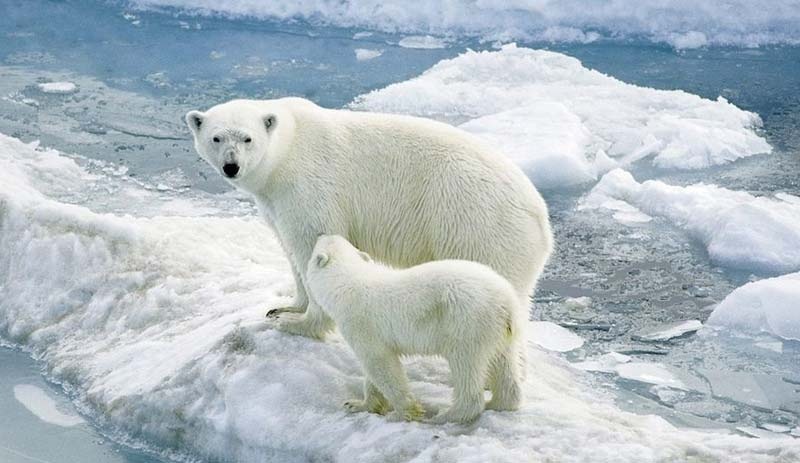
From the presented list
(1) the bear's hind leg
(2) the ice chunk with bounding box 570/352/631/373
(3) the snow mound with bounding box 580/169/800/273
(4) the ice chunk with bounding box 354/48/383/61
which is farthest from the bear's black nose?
(4) the ice chunk with bounding box 354/48/383/61

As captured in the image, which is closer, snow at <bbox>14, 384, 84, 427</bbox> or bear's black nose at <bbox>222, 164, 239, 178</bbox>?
bear's black nose at <bbox>222, 164, 239, 178</bbox>

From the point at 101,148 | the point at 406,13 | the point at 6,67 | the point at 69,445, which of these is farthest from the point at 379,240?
the point at 406,13

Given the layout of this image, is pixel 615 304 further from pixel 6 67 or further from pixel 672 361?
pixel 6 67

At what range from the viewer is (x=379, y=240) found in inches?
197

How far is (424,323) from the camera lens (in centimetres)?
414

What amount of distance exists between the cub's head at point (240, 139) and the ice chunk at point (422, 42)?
7.79m

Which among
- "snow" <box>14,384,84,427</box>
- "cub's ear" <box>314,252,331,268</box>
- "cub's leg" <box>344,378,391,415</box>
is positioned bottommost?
"snow" <box>14,384,84,427</box>

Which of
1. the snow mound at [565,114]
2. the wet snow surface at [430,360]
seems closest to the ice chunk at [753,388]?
the wet snow surface at [430,360]

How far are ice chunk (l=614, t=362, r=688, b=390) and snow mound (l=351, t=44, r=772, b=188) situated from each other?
9.09 feet

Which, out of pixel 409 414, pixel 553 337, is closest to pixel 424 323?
pixel 409 414

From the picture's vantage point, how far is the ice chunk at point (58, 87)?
34.5 ft

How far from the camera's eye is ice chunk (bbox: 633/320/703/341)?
6.10m

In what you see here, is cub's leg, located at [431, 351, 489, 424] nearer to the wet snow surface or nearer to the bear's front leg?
the wet snow surface

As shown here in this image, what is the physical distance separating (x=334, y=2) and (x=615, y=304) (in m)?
8.02
